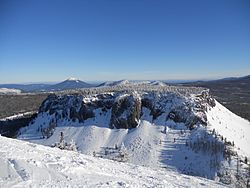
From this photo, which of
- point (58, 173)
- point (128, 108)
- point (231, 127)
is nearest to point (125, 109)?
point (128, 108)

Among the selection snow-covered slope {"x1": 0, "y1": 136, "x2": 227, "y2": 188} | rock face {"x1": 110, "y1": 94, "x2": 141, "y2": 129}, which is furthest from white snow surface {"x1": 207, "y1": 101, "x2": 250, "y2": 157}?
snow-covered slope {"x1": 0, "y1": 136, "x2": 227, "y2": 188}

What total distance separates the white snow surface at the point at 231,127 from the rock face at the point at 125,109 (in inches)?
92.5

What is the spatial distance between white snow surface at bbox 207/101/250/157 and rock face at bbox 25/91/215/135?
2.35 meters

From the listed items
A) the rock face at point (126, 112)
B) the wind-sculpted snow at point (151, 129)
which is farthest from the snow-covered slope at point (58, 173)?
the rock face at point (126, 112)

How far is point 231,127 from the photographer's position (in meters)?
80.2

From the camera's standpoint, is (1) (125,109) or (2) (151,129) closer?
(2) (151,129)

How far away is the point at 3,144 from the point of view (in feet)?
103

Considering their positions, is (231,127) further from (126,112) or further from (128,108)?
(126,112)

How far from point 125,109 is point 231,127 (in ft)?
86.6

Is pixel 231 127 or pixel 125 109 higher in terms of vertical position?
pixel 125 109

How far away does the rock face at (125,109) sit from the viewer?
78.8 m

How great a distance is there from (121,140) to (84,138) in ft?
30.0

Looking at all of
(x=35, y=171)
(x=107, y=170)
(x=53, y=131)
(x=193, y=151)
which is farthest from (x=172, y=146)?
(x=35, y=171)

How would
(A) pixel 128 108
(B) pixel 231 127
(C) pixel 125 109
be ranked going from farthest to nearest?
1. (C) pixel 125 109
2. (A) pixel 128 108
3. (B) pixel 231 127
